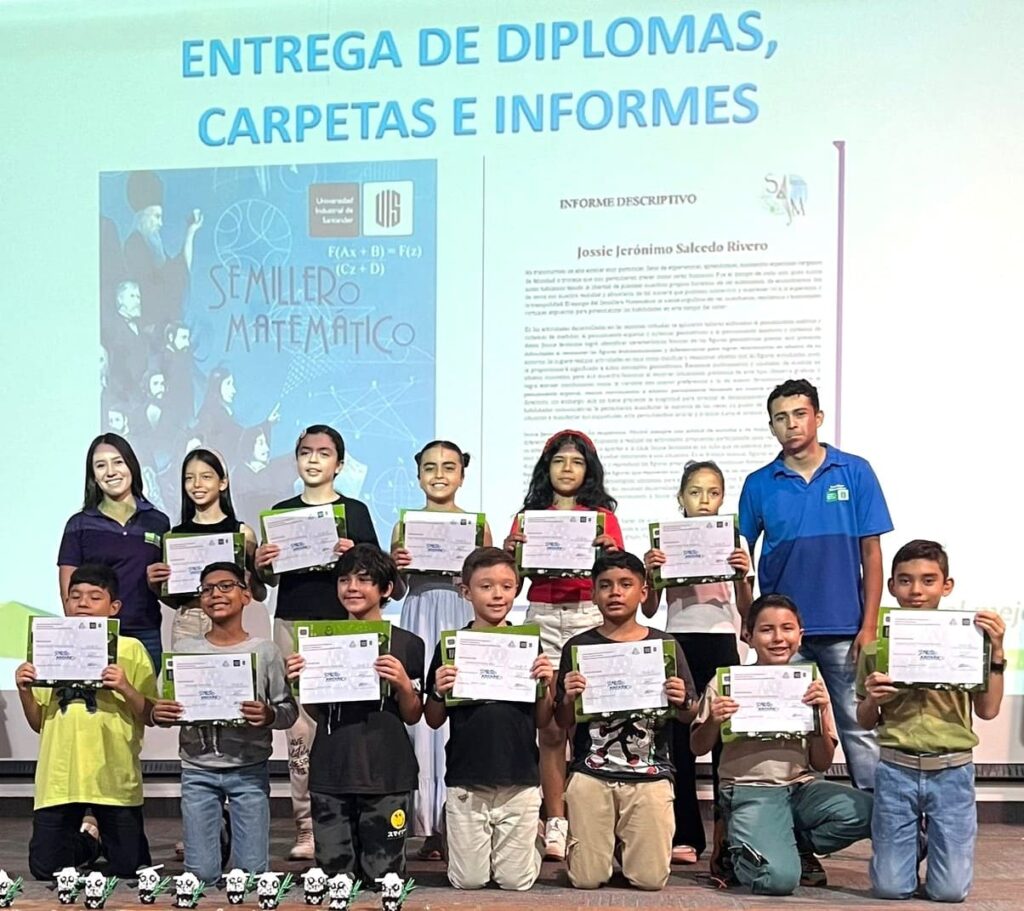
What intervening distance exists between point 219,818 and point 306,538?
1.04 m

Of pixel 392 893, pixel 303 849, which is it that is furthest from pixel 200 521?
pixel 392 893

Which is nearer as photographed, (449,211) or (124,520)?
(124,520)

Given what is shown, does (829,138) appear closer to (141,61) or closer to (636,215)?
(636,215)

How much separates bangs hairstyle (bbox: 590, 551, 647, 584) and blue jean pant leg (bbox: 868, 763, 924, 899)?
1.04 m

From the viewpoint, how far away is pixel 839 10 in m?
5.94

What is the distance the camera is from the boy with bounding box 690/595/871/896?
4.34m

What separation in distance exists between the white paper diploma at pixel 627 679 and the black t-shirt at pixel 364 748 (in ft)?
2.02

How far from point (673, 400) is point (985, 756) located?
2.10m

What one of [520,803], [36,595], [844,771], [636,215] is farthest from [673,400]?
[36,595]

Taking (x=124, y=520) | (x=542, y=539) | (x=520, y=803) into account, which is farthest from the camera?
(x=124, y=520)

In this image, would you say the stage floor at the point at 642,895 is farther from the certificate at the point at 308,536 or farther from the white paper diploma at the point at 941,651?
the certificate at the point at 308,536

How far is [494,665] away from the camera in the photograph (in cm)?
446

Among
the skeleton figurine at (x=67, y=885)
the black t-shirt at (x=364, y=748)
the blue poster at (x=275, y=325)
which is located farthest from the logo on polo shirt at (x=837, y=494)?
the skeleton figurine at (x=67, y=885)

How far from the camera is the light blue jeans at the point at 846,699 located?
4.86 m
